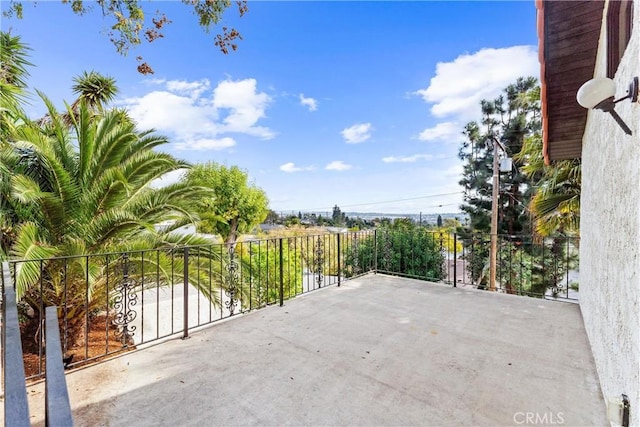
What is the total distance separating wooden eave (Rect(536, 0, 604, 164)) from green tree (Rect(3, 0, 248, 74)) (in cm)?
289

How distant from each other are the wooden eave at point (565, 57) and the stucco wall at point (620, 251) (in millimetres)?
973

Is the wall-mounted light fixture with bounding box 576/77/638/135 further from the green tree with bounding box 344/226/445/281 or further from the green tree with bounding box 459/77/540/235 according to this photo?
the green tree with bounding box 459/77/540/235

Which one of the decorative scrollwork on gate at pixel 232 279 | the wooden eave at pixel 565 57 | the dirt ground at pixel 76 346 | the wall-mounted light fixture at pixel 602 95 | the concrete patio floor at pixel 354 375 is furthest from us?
the decorative scrollwork on gate at pixel 232 279

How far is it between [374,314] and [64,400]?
136 inches

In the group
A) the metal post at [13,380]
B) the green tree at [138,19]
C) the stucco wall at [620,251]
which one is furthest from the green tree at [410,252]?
the metal post at [13,380]

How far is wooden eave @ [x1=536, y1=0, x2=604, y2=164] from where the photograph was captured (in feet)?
9.07

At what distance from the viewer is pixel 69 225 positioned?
142 inches

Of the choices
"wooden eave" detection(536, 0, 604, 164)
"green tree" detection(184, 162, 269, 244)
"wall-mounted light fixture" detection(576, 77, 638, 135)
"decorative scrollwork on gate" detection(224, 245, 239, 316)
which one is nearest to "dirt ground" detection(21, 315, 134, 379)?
"decorative scrollwork on gate" detection(224, 245, 239, 316)

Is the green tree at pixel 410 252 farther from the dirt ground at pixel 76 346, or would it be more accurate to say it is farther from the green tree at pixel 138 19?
the green tree at pixel 138 19

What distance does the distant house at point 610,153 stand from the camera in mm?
1432

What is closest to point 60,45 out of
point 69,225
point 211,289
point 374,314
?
point 69,225

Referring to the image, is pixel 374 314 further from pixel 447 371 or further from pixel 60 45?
pixel 60 45

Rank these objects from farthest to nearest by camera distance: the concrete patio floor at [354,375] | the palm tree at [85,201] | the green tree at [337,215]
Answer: the green tree at [337,215] < the palm tree at [85,201] < the concrete patio floor at [354,375]

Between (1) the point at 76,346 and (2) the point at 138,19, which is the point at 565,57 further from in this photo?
(1) the point at 76,346
